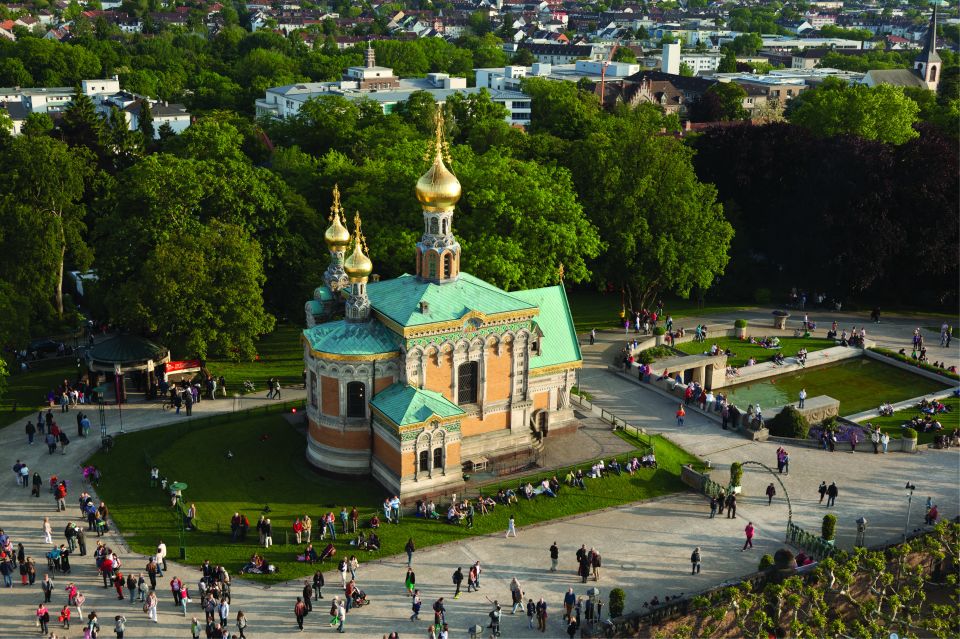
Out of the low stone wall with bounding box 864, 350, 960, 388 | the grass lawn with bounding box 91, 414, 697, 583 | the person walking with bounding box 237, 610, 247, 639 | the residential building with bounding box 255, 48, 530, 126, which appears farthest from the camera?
the residential building with bounding box 255, 48, 530, 126

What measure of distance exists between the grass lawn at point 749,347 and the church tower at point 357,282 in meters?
24.6

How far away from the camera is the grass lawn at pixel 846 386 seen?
5784cm

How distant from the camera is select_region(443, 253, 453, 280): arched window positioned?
46.8 m

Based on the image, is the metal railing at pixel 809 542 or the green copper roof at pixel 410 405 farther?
the green copper roof at pixel 410 405

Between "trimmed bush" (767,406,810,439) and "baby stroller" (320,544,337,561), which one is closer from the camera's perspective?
"baby stroller" (320,544,337,561)

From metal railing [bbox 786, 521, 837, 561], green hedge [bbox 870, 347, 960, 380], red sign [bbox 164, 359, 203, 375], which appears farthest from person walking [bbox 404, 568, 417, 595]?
green hedge [bbox 870, 347, 960, 380]

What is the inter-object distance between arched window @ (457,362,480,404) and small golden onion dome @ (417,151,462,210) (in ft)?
24.2

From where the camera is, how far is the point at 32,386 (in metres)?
55.8

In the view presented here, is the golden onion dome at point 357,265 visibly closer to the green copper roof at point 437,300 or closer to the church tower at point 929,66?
the green copper roof at point 437,300

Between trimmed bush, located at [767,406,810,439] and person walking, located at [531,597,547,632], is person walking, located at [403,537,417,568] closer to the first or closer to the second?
person walking, located at [531,597,547,632]

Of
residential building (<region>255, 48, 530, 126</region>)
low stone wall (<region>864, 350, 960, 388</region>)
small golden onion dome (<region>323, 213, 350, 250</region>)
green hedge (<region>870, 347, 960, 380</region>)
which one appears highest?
residential building (<region>255, 48, 530, 126</region>)

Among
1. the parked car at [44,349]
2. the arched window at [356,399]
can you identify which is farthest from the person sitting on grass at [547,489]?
the parked car at [44,349]

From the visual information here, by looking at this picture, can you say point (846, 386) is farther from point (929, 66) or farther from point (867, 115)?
point (929, 66)

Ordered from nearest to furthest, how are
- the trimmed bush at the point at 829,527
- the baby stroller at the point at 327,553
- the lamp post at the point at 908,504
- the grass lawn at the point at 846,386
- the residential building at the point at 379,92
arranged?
1. the baby stroller at the point at 327,553
2. the trimmed bush at the point at 829,527
3. the lamp post at the point at 908,504
4. the grass lawn at the point at 846,386
5. the residential building at the point at 379,92
